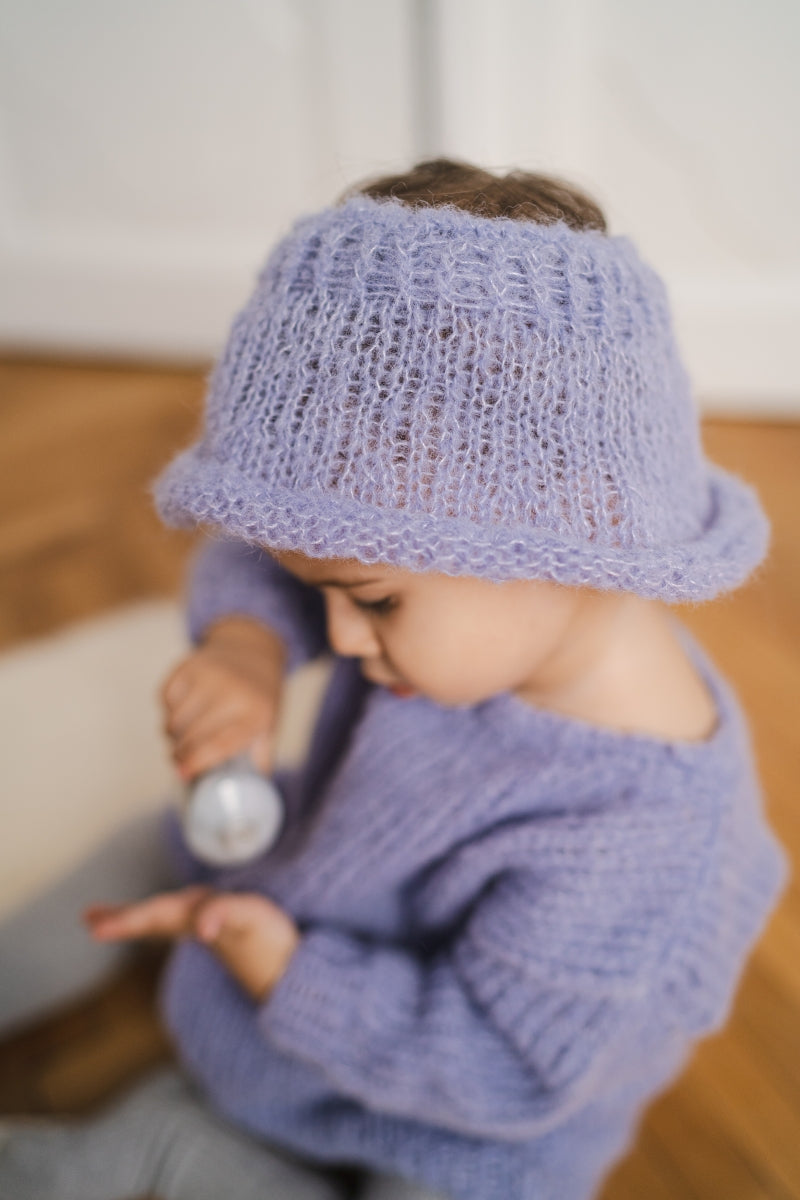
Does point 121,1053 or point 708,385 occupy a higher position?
point 708,385

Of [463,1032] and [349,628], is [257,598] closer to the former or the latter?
[349,628]

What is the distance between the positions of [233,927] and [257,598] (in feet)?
0.91

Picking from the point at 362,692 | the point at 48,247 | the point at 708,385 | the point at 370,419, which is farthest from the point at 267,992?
the point at 48,247

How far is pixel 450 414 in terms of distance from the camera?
0.44 m

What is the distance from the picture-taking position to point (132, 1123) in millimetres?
691

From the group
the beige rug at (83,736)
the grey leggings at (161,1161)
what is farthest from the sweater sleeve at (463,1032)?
the beige rug at (83,736)

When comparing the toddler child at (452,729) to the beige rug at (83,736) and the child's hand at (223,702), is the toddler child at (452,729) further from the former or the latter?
the beige rug at (83,736)

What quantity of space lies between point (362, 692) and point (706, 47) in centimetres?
109

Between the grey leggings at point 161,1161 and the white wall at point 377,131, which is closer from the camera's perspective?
the grey leggings at point 161,1161

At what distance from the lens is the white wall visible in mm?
1303

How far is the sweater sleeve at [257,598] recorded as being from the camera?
2.59 ft

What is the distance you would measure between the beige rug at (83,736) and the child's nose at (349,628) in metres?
0.40

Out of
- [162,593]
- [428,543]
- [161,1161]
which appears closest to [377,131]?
[162,593]

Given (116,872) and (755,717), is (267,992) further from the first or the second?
(755,717)
